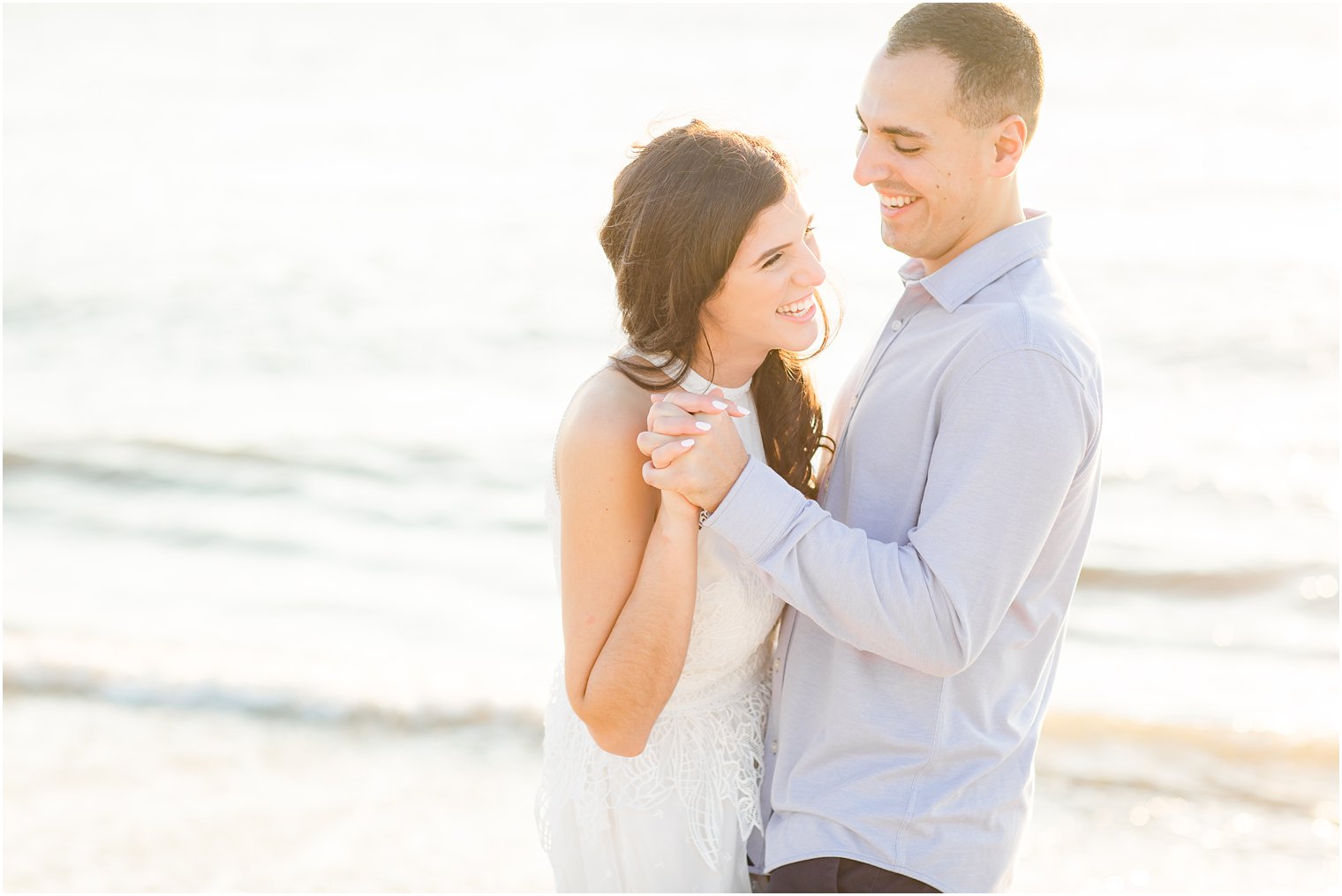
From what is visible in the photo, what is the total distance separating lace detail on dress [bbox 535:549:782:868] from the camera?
2887 mm

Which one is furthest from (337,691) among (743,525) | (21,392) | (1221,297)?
(1221,297)

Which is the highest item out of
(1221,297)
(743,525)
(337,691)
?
(743,525)

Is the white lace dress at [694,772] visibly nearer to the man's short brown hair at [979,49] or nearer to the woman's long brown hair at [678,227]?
the woman's long brown hair at [678,227]

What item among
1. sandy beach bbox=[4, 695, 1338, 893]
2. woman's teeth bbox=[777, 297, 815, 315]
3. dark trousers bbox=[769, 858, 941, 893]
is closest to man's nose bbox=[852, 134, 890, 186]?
Answer: woman's teeth bbox=[777, 297, 815, 315]

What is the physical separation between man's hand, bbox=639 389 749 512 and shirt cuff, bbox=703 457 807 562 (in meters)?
0.03

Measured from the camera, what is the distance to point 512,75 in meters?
24.0

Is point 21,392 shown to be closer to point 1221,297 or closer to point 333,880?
point 333,880

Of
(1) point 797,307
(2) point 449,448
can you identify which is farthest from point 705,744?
(2) point 449,448

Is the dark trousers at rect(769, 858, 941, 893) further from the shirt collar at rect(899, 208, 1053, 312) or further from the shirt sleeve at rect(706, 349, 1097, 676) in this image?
A: the shirt collar at rect(899, 208, 1053, 312)

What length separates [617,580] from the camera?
107 inches

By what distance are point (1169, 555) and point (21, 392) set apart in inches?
372

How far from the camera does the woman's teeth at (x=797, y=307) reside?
2.92 metres

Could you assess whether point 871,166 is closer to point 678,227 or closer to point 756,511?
point 678,227

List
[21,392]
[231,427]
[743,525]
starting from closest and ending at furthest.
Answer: [743,525] < [231,427] < [21,392]
